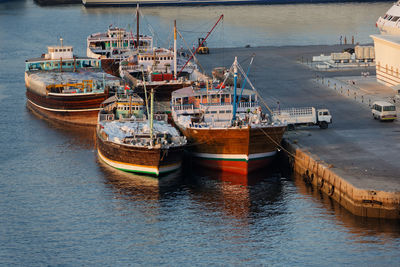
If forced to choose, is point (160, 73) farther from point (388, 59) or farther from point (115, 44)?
point (115, 44)

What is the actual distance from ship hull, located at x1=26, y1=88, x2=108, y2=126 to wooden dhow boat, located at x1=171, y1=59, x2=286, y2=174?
748 inches

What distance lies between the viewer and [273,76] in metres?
116

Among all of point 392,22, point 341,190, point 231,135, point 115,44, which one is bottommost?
point 341,190

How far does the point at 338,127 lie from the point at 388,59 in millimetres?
22242

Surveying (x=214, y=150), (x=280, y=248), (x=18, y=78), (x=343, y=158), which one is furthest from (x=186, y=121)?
(x=18, y=78)

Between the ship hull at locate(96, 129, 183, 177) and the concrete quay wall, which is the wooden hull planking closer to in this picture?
the ship hull at locate(96, 129, 183, 177)

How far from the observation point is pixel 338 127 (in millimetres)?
83312

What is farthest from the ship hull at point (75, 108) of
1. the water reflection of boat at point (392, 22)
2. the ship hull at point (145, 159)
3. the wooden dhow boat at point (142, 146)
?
the water reflection of boat at point (392, 22)

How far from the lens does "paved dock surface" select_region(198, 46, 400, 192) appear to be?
67.6m

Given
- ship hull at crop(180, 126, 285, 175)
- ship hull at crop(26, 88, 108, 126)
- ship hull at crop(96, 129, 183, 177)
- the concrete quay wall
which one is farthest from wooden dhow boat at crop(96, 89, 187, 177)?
ship hull at crop(26, 88, 108, 126)

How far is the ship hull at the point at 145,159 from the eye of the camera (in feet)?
244

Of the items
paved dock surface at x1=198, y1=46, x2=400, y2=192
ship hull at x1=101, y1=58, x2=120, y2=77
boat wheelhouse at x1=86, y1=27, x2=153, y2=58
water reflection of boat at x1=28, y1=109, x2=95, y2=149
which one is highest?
boat wheelhouse at x1=86, y1=27, x2=153, y2=58

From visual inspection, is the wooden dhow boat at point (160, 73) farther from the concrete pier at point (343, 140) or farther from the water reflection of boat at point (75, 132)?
the concrete pier at point (343, 140)

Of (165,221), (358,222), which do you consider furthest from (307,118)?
(165,221)
